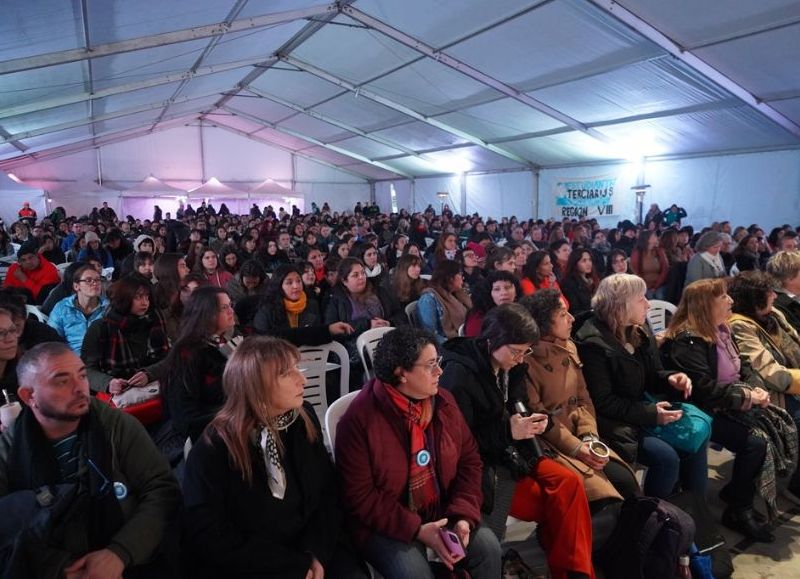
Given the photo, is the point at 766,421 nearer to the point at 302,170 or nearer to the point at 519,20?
the point at 519,20

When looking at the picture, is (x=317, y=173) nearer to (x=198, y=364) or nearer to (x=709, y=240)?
(x=709, y=240)

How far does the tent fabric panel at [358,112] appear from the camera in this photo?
15883mm

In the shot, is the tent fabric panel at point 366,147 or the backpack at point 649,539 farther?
the tent fabric panel at point 366,147

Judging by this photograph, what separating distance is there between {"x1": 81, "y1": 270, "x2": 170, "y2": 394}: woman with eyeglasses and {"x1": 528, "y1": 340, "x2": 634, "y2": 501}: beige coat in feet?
6.18

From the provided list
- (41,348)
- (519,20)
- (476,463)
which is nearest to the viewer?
(41,348)

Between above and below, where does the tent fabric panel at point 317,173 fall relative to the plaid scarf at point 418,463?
above

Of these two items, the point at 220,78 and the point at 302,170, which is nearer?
the point at 220,78

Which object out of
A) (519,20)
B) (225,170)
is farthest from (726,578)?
(225,170)

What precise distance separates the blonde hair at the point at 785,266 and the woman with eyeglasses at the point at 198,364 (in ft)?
11.2

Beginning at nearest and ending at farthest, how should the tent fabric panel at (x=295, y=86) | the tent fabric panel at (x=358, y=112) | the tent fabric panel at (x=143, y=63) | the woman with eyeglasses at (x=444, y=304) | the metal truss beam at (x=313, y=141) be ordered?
the woman with eyeglasses at (x=444, y=304) → the tent fabric panel at (x=143, y=63) → the tent fabric panel at (x=295, y=86) → the tent fabric panel at (x=358, y=112) → the metal truss beam at (x=313, y=141)

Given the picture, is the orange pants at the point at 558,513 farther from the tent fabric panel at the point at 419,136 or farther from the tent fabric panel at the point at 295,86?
the tent fabric panel at the point at 419,136

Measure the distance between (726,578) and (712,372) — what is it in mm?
989

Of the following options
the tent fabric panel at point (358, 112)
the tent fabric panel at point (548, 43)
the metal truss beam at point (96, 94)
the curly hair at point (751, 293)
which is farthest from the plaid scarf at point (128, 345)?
the tent fabric panel at point (358, 112)

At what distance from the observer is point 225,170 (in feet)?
82.7
